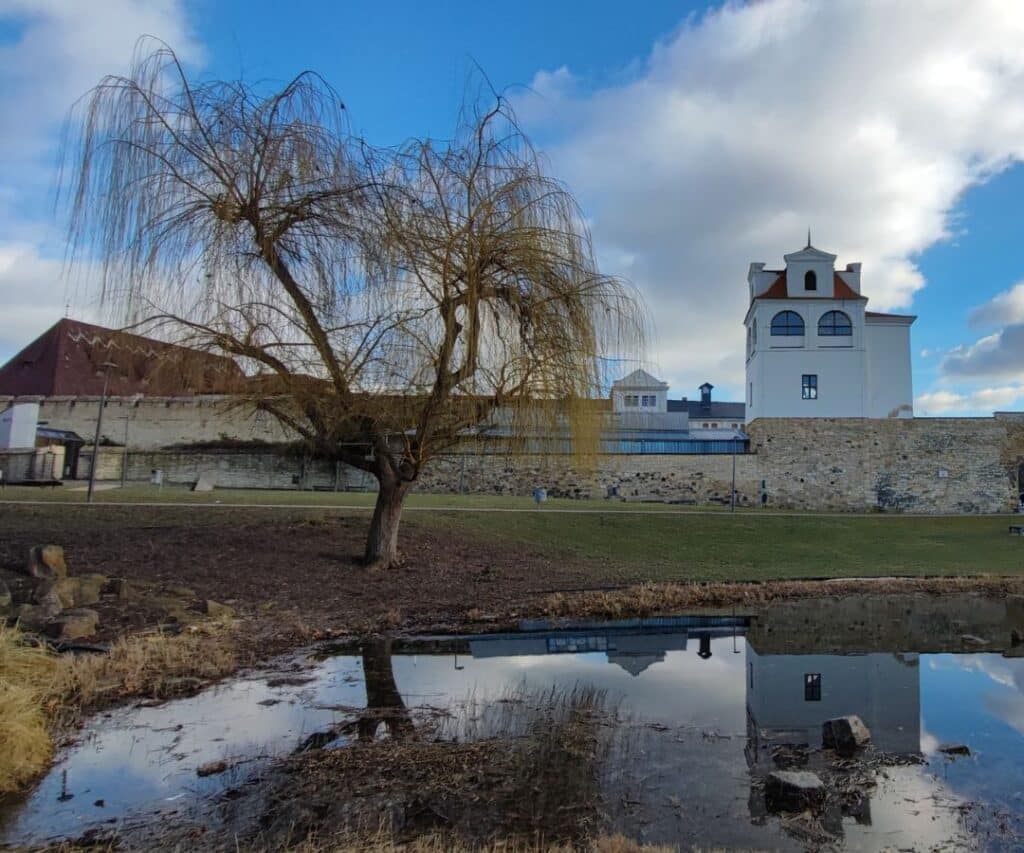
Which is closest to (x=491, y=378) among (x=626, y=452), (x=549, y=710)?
(x=549, y=710)

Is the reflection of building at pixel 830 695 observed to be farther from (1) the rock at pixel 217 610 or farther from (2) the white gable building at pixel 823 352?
(2) the white gable building at pixel 823 352

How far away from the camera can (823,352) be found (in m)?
39.4

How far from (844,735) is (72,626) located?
25.4ft

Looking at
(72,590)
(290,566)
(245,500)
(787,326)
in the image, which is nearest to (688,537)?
(290,566)

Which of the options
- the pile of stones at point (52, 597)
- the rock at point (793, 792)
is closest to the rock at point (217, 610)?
the pile of stones at point (52, 597)

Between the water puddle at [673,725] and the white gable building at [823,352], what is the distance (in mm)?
31082

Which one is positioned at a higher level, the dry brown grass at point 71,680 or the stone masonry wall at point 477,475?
the stone masonry wall at point 477,475

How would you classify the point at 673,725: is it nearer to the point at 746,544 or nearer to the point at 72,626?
the point at 72,626

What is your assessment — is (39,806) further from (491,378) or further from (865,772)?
(491,378)

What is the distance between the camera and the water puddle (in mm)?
4293

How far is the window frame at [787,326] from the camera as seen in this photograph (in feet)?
130

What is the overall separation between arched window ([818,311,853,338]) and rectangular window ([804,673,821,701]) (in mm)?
35335

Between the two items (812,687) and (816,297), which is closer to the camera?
(812,687)

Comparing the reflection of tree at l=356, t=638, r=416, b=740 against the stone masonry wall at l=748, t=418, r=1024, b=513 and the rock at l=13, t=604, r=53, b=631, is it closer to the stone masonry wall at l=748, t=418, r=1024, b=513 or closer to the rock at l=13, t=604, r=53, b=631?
the rock at l=13, t=604, r=53, b=631
